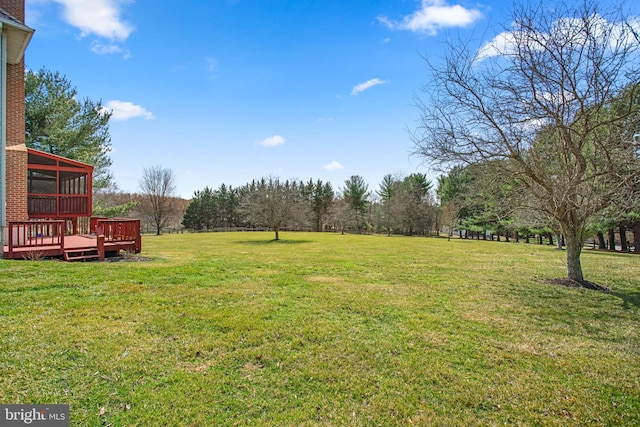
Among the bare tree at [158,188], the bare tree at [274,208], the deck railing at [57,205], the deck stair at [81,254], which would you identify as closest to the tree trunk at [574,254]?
the deck stair at [81,254]

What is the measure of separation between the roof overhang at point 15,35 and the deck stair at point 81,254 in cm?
629

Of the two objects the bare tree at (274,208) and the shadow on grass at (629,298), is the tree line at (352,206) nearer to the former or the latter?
the bare tree at (274,208)

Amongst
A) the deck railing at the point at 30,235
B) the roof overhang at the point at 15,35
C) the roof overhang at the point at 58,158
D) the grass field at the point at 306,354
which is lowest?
the grass field at the point at 306,354

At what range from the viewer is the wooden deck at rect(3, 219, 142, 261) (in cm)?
812

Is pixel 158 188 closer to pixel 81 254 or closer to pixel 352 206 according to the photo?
pixel 352 206

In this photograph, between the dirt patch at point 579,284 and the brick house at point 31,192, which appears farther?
the brick house at point 31,192

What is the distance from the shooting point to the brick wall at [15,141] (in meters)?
9.99

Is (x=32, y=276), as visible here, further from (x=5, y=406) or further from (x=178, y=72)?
(x=178, y=72)

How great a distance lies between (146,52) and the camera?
11.5 metres

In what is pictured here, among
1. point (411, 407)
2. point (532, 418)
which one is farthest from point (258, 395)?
point (532, 418)

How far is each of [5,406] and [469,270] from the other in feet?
37.8

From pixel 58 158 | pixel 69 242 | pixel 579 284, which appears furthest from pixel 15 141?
pixel 579 284

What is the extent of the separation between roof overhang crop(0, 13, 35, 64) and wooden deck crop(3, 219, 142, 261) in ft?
18.1

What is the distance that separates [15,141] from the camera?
10.5 meters
